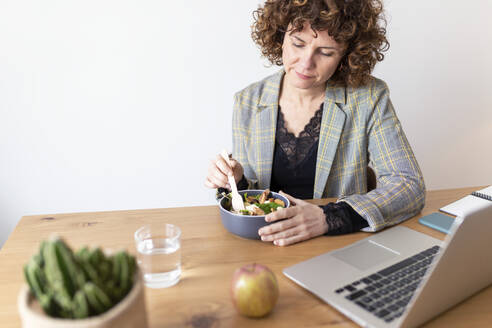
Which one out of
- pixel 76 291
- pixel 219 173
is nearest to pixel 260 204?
pixel 219 173

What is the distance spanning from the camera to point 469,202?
4.05 ft

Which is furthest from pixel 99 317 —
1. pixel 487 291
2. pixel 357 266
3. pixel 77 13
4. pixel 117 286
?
pixel 77 13

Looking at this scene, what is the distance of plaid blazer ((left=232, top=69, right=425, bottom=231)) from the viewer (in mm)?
1354

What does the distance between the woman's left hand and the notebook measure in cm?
43

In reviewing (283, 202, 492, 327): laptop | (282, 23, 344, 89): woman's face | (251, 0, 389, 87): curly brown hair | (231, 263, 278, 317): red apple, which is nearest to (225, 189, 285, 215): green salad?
(283, 202, 492, 327): laptop

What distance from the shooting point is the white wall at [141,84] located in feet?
6.32

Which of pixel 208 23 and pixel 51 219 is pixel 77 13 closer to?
pixel 208 23

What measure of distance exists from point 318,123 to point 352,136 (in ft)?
0.46

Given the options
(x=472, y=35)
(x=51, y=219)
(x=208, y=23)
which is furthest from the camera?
(x=472, y=35)

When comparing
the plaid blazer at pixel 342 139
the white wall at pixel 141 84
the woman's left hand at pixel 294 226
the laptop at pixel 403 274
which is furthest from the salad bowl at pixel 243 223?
the white wall at pixel 141 84

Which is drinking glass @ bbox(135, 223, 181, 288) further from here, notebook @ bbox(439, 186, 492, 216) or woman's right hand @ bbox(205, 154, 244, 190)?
notebook @ bbox(439, 186, 492, 216)

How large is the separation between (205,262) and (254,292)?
0.24m

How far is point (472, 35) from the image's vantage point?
2354 millimetres

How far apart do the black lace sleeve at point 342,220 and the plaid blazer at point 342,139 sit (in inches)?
7.3
